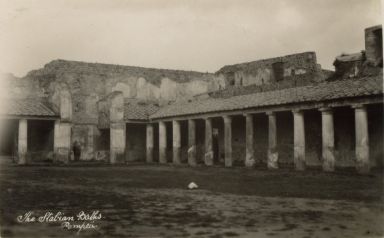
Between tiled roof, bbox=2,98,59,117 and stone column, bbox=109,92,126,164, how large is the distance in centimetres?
332

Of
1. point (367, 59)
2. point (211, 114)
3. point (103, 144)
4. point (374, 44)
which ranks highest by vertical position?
point (374, 44)

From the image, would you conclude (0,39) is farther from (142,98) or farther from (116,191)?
(142,98)

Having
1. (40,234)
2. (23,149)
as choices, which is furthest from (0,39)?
(23,149)

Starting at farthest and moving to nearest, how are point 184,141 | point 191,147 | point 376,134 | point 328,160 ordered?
point 184,141 → point 191,147 → point 376,134 → point 328,160

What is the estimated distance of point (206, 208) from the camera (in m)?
8.18

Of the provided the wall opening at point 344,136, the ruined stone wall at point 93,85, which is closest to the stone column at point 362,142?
the wall opening at point 344,136

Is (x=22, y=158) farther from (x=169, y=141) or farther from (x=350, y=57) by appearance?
(x=350, y=57)

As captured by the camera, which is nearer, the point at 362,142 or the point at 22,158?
the point at 362,142

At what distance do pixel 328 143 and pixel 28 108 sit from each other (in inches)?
603

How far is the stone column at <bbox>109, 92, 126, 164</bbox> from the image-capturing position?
83.9 ft

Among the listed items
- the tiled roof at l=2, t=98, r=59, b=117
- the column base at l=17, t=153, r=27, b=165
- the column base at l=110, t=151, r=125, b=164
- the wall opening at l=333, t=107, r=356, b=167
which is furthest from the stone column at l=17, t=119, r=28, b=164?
the wall opening at l=333, t=107, r=356, b=167

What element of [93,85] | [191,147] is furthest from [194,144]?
[93,85]

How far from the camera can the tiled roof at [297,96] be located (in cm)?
1485

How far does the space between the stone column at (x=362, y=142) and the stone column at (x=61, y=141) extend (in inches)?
594
